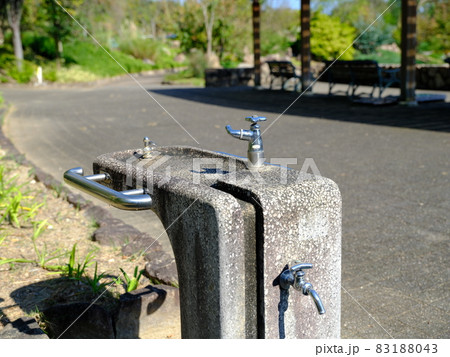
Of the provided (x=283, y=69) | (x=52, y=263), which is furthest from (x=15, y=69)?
(x=52, y=263)

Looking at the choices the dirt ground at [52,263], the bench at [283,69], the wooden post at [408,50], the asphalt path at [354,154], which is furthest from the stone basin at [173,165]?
the bench at [283,69]

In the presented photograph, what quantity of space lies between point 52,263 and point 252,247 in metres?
2.07

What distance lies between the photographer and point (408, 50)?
11.0 m

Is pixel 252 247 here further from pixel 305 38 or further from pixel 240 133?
pixel 305 38

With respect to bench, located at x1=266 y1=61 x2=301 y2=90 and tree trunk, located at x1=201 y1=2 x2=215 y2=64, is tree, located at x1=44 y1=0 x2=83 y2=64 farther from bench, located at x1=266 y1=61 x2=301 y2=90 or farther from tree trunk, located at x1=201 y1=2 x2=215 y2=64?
bench, located at x1=266 y1=61 x2=301 y2=90

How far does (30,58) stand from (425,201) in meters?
26.4

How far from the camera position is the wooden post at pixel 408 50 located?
1070 cm

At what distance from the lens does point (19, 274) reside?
3232 millimetres

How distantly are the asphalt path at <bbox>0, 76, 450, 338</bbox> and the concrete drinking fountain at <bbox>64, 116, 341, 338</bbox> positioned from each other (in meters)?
0.91

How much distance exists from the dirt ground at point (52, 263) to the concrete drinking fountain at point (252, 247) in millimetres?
1049

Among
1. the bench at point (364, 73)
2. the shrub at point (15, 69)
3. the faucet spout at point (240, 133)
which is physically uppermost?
the shrub at point (15, 69)

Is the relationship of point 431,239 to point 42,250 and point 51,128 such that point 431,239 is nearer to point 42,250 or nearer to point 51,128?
point 42,250

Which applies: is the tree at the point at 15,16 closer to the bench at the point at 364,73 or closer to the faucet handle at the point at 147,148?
the bench at the point at 364,73

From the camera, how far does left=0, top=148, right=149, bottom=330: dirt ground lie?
2879 millimetres
